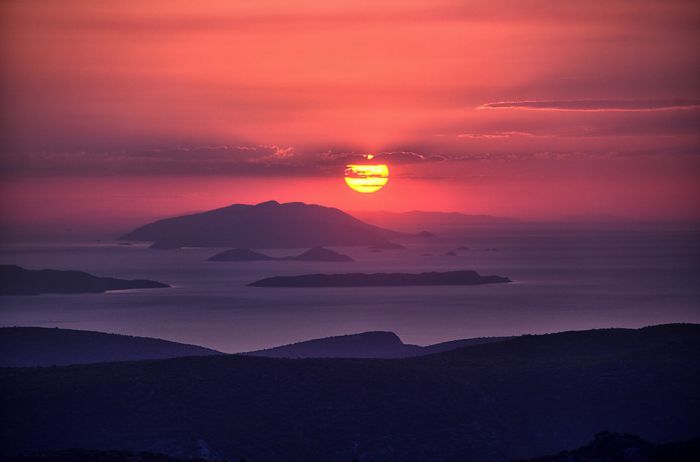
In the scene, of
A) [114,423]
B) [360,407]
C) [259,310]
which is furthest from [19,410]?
[259,310]

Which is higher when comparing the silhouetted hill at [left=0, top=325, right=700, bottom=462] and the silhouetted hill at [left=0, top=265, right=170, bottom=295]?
A: the silhouetted hill at [left=0, top=265, right=170, bottom=295]

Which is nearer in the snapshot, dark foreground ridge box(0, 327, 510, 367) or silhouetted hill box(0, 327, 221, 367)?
silhouetted hill box(0, 327, 221, 367)

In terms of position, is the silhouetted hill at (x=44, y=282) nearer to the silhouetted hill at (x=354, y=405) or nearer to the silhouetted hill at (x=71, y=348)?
the silhouetted hill at (x=71, y=348)

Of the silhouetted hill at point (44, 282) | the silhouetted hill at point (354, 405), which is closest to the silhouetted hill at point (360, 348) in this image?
the silhouetted hill at point (354, 405)

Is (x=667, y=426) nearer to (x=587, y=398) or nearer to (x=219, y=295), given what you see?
(x=587, y=398)

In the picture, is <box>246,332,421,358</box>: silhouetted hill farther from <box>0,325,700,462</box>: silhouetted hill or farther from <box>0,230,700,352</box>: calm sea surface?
<box>0,325,700,462</box>: silhouetted hill

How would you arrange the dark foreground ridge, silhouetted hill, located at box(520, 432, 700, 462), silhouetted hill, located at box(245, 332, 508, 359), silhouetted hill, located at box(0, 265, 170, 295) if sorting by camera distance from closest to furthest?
silhouetted hill, located at box(520, 432, 700, 462)
the dark foreground ridge
silhouetted hill, located at box(245, 332, 508, 359)
silhouetted hill, located at box(0, 265, 170, 295)

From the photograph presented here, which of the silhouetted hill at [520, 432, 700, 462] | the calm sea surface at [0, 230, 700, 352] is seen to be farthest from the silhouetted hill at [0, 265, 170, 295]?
the silhouetted hill at [520, 432, 700, 462]
